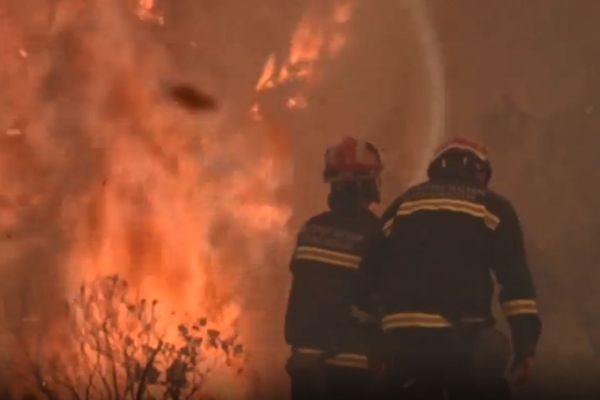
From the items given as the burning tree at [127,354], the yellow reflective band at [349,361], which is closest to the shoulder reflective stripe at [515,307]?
the yellow reflective band at [349,361]

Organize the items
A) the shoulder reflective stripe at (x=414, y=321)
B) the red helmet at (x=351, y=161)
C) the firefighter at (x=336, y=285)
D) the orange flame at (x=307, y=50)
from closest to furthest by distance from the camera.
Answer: the shoulder reflective stripe at (x=414, y=321), the firefighter at (x=336, y=285), the red helmet at (x=351, y=161), the orange flame at (x=307, y=50)

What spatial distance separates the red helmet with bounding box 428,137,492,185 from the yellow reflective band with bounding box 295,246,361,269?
48 centimetres

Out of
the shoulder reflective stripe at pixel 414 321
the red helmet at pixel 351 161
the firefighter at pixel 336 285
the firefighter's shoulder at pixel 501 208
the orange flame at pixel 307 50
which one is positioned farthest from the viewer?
the orange flame at pixel 307 50

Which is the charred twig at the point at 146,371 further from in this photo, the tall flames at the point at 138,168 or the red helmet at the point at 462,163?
the red helmet at the point at 462,163

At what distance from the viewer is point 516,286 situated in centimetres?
435

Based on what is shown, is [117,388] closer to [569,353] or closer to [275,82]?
[275,82]

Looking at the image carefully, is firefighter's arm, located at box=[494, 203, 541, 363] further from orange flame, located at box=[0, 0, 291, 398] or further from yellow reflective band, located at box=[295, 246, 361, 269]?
orange flame, located at box=[0, 0, 291, 398]

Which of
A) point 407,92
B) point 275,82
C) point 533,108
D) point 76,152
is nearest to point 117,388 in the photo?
point 76,152

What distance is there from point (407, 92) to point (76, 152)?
149 cm

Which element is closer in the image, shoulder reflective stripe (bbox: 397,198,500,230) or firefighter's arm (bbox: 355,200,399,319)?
shoulder reflective stripe (bbox: 397,198,500,230)

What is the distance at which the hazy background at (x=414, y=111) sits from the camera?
14.9 ft

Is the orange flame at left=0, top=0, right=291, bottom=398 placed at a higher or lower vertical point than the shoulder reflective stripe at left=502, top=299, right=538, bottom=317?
higher

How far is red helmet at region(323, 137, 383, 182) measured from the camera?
15.2 ft

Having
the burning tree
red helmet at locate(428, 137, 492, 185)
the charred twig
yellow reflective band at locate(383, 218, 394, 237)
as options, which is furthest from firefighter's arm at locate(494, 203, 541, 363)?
the charred twig
